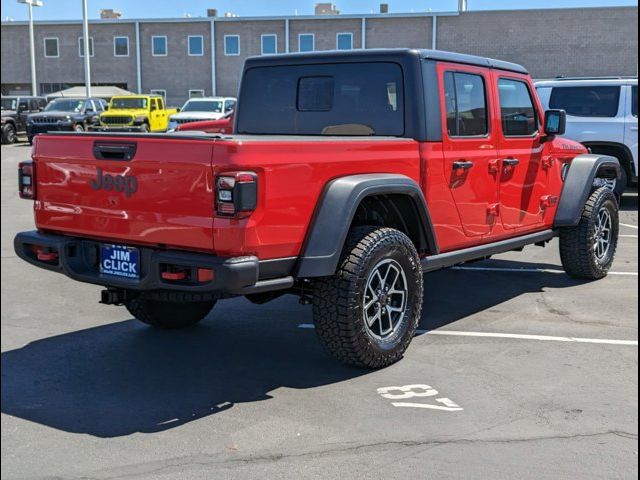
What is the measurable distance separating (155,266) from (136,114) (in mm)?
25565

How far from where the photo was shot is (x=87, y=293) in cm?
680

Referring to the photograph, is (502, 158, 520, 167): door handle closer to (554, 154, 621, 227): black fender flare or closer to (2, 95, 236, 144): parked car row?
(554, 154, 621, 227): black fender flare

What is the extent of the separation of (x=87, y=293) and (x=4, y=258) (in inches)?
81.2

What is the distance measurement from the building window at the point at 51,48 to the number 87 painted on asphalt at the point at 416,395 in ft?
165

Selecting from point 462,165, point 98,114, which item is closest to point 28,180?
point 462,165

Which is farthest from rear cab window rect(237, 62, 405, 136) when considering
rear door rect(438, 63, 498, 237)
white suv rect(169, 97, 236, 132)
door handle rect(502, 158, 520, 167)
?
white suv rect(169, 97, 236, 132)

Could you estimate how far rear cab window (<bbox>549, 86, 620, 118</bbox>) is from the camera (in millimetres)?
11984

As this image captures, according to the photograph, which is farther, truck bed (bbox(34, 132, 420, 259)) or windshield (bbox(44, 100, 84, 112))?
windshield (bbox(44, 100, 84, 112))

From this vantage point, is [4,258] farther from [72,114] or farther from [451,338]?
[72,114]

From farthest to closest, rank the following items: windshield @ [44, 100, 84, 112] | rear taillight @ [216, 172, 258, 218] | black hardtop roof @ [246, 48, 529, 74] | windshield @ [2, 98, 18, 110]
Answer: windshield @ [2, 98, 18, 110], windshield @ [44, 100, 84, 112], black hardtop roof @ [246, 48, 529, 74], rear taillight @ [216, 172, 258, 218]

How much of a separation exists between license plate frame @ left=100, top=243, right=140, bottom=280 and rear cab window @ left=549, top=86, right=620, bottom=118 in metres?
9.23

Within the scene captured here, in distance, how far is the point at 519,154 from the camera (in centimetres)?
618

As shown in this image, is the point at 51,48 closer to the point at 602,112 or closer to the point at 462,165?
the point at 602,112

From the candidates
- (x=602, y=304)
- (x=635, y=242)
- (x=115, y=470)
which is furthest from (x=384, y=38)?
(x=115, y=470)
